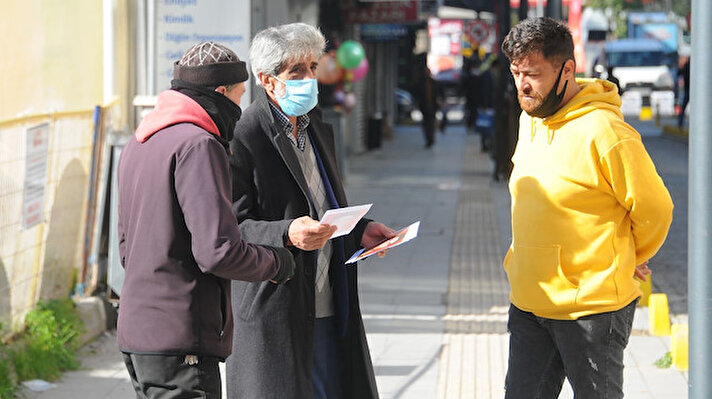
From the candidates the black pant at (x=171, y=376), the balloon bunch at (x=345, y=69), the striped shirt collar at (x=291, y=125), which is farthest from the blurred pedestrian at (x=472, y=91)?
the black pant at (x=171, y=376)

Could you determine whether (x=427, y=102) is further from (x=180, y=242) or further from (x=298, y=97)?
(x=180, y=242)

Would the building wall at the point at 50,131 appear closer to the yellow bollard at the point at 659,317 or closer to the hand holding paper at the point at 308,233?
the hand holding paper at the point at 308,233

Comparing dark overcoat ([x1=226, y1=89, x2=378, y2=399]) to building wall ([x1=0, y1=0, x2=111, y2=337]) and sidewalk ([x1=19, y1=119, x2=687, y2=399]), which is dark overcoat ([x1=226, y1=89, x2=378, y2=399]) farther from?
building wall ([x1=0, y1=0, x2=111, y2=337])

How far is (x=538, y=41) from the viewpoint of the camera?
376 centimetres

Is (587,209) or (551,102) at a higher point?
(551,102)

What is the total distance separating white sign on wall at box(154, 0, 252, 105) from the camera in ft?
26.6

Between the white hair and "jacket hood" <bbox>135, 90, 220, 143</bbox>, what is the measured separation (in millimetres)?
553

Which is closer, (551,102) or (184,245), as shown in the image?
(184,245)

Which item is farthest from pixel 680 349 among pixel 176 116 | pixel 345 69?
pixel 345 69

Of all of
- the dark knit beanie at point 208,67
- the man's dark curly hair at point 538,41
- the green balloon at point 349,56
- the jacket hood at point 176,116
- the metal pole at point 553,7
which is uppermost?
the metal pole at point 553,7

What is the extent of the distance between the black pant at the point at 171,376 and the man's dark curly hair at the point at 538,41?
53.1 inches

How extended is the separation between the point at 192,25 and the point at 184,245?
4953mm

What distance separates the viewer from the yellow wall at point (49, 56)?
22.1ft

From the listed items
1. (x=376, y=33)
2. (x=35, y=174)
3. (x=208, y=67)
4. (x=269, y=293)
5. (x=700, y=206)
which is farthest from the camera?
(x=376, y=33)
